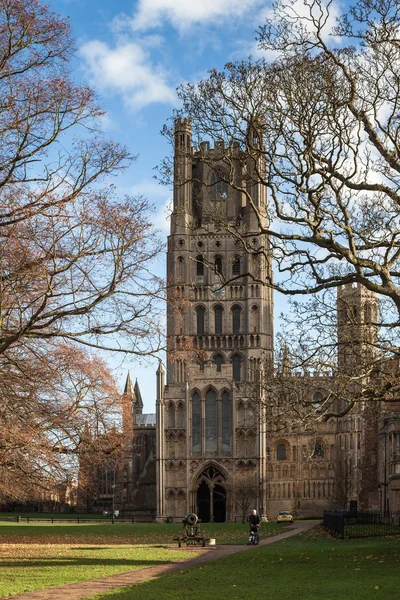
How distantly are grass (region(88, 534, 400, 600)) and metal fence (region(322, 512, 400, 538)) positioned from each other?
7787 mm

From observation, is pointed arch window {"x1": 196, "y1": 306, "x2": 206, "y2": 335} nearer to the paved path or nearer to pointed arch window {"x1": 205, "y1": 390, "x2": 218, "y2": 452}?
pointed arch window {"x1": 205, "y1": 390, "x2": 218, "y2": 452}

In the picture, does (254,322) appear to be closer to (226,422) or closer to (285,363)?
(226,422)

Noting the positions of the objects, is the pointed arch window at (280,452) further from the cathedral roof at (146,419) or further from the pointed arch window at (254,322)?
the cathedral roof at (146,419)

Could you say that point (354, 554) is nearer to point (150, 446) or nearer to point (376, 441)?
point (376, 441)

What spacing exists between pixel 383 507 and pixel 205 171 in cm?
4501

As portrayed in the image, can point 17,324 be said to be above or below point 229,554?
above

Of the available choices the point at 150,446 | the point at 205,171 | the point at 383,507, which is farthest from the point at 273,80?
the point at 150,446

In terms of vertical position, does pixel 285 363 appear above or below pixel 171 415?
below

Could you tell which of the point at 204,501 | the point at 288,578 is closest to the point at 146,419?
the point at 204,501

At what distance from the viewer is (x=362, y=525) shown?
1529 inches

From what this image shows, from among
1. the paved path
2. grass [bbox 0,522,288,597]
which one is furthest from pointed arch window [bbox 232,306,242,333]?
the paved path

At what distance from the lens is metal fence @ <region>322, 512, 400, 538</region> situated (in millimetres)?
35688

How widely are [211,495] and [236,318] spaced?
17940 millimetres

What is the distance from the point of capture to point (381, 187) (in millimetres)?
21547
